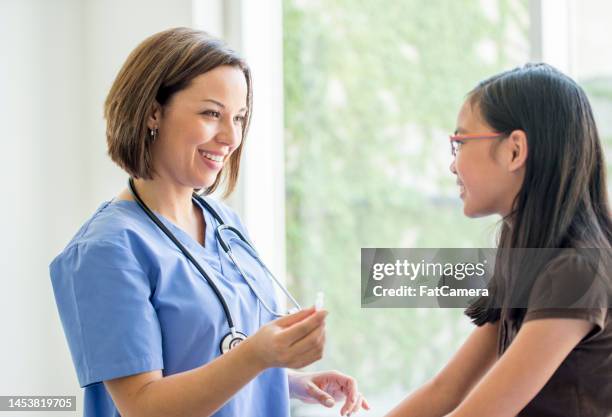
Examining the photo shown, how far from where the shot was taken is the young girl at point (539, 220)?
3.13 ft

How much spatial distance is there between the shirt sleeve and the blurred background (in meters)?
0.52

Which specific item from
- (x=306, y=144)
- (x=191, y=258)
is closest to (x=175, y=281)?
(x=191, y=258)

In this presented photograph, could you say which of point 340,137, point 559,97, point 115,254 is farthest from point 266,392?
point 340,137

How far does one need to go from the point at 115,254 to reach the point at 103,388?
0.22 metres

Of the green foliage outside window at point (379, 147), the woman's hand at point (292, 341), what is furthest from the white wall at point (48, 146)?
the woman's hand at point (292, 341)

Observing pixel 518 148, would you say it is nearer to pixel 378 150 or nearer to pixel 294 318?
pixel 294 318

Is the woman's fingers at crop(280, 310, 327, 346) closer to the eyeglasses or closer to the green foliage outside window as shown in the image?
the eyeglasses

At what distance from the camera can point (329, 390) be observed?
1213mm

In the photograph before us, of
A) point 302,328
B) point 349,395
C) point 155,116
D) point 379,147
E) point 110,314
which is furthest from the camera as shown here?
point 379,147

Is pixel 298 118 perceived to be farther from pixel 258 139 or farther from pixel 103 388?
pixel 103 388

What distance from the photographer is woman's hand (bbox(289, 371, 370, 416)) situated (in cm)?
118

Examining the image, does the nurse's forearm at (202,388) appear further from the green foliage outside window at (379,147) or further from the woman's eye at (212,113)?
the green foliage outside window at (379,147)

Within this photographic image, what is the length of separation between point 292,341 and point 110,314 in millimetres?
268

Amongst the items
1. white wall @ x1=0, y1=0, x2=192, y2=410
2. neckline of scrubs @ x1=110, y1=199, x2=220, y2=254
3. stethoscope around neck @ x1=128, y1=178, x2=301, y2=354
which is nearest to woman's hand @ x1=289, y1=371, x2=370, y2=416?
stethoscope around neck @ x1=128, y1=178, x2=301, y2=354
